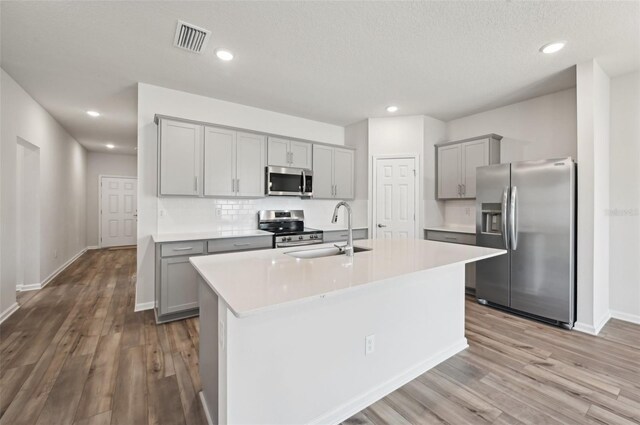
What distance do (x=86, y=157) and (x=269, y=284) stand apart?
28.5 feet

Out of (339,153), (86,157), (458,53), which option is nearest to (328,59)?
(458,53)

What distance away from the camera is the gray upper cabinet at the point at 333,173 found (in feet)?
14.8

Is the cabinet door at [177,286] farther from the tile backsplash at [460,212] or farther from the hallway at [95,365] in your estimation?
the tile backsplash at [460,212]

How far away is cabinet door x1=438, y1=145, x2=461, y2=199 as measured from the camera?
4.36m

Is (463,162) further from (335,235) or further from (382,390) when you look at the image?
(382,390)

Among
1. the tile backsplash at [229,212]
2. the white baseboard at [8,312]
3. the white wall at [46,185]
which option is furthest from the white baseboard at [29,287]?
the tile backsplash at [229,212]

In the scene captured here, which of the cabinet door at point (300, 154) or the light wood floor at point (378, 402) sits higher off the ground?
the cabinet door at point (300, 154)

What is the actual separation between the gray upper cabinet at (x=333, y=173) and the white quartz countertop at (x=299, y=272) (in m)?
2.26

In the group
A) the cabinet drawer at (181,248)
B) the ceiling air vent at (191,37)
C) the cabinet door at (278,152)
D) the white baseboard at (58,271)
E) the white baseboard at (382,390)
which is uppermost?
the ceiling air vent at (191,37)

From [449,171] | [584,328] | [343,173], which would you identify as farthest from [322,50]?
[584,328]

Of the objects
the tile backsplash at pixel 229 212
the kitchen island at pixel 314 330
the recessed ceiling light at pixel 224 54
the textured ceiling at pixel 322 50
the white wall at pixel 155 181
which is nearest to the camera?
the kitchen island at pixel 314 330

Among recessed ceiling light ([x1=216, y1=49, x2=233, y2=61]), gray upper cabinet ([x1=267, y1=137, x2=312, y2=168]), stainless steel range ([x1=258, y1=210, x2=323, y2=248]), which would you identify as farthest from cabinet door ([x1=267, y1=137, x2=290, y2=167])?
recessed ceiling light ([x1=216, y1=49, x2=233, y2=61])

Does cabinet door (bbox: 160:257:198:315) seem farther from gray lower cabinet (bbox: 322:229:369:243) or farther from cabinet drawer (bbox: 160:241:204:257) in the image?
gray lower cabinet (bbox: 322:229:369:243)

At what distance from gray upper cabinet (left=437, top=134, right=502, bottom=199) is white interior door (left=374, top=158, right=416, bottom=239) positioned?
500 millimetres
